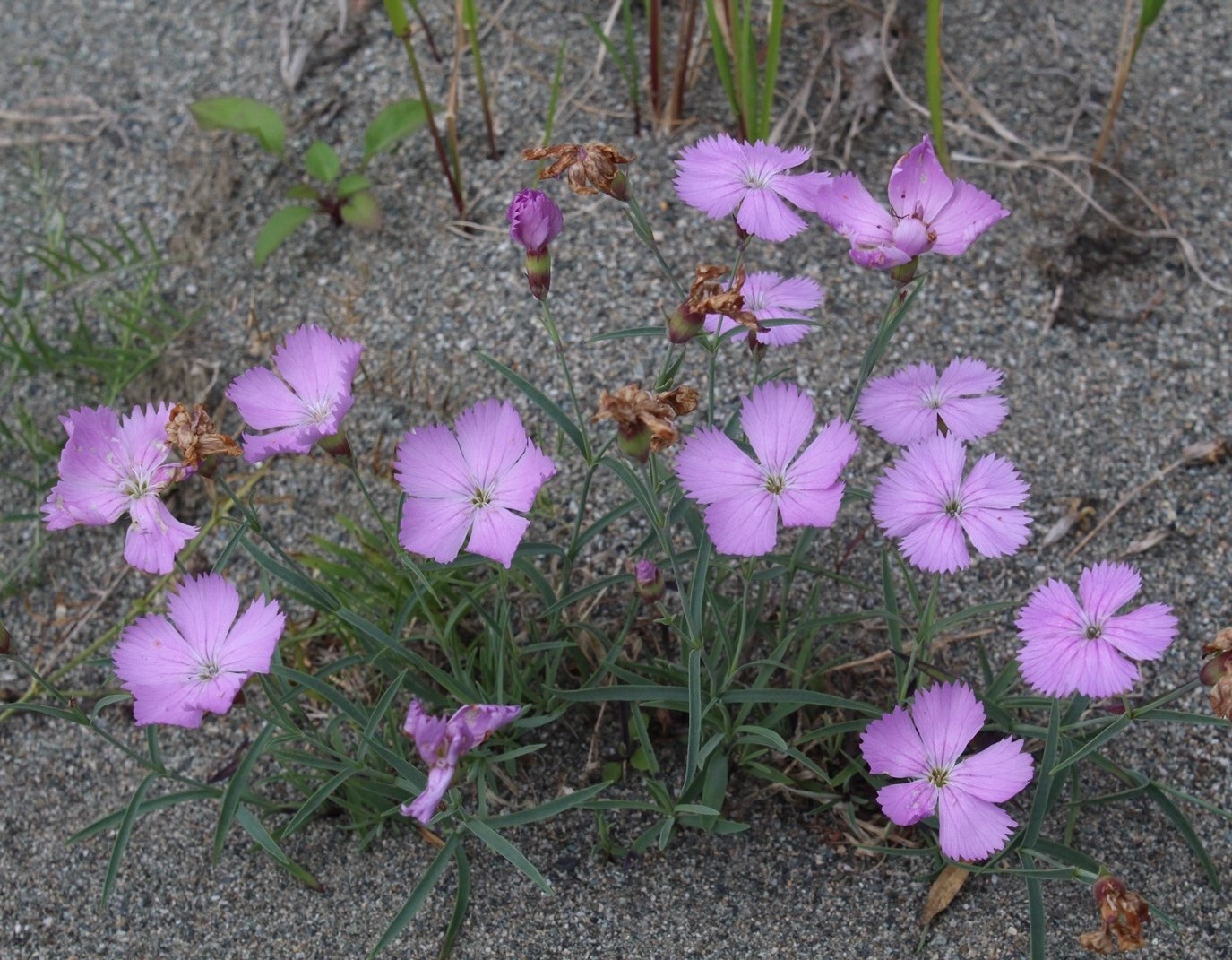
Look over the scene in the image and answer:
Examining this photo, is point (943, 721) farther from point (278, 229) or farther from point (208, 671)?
point (278, 229)

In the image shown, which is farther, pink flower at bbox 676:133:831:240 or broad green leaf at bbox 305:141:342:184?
broad green leaf at bbox 305:141:342:184

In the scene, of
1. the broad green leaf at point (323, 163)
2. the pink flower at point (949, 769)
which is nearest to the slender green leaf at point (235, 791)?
the pink flower at point (949, 769)

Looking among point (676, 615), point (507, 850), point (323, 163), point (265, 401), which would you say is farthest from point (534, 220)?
point (323, 163)

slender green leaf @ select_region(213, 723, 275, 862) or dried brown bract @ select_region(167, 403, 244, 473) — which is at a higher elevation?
dried brown bract @ select_region(167, 403, 244, 473)

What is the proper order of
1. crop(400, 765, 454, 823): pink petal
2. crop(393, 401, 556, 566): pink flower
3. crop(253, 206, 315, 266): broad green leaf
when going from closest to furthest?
Result: crop(400, 765, 454, 823): pink petal
crop(393, 401, 556, 566): pink flower
crop(253, 206, 315, 266): broad green leaf

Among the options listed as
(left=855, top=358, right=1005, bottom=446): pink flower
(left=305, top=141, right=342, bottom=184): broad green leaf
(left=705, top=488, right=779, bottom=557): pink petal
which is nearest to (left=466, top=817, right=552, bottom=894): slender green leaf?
(left=705, top=488, right=779, bottom=557): pink petal

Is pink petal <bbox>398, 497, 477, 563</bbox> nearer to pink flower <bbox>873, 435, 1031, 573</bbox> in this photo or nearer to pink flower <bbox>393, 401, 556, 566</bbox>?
pink flower <bbox>393, 401, 556, 566</bbox>

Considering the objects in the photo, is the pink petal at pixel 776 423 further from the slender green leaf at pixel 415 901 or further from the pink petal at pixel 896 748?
the slender green leaf at pixel 415 901
